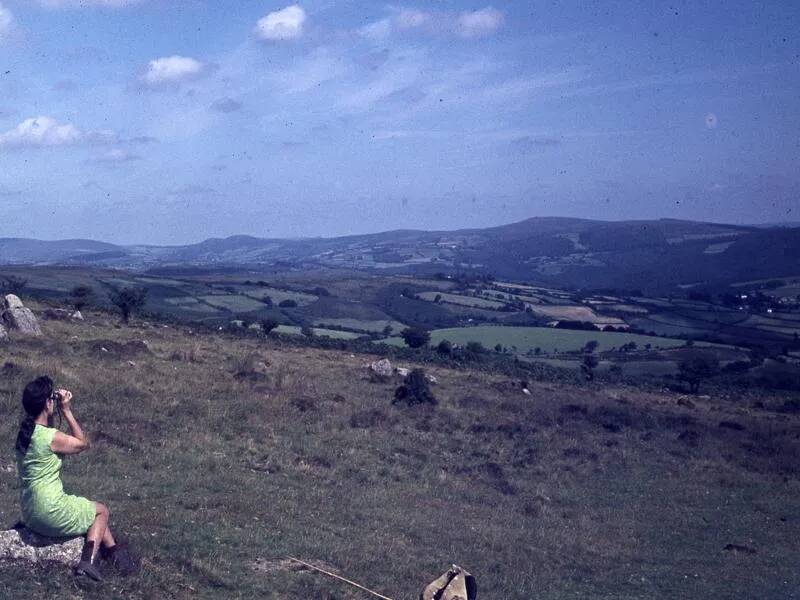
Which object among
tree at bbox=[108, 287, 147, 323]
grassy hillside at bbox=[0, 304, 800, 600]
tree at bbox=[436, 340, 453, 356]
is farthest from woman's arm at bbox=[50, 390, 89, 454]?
tree at bbox=[436, 340, 453, 356]

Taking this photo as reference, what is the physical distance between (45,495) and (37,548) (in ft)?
2.07

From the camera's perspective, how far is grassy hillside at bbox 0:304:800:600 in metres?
9.62

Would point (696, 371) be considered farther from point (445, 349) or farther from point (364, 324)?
point (364, 324)

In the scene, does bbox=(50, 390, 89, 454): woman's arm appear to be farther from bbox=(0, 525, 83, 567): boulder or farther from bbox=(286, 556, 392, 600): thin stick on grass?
bbox=(286, 556, 392, 600): thin stick on grass

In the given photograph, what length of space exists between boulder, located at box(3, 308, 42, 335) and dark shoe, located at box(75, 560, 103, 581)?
24.2 metres

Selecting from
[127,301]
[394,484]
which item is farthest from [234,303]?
[394,484]

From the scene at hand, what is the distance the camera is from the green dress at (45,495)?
7230 mm

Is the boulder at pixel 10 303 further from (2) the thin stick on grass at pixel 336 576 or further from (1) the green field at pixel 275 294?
(1) the green field at pixel 275 294

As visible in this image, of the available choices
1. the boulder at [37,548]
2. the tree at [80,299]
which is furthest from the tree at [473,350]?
the boulder at [37,548]

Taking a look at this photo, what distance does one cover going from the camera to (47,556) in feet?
24.3

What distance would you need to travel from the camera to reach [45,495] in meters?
7.25

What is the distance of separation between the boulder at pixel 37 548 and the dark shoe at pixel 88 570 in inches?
10.2

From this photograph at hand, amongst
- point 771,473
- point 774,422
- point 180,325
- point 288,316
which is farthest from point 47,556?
point 288,316

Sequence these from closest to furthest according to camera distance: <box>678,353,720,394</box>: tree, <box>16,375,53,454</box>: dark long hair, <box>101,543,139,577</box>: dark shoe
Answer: <box>16,375,53,454</box>: dark long hair → <box>101,543,139,577</box>: dark shoe → <box>678,353,720,394</box>: tree
